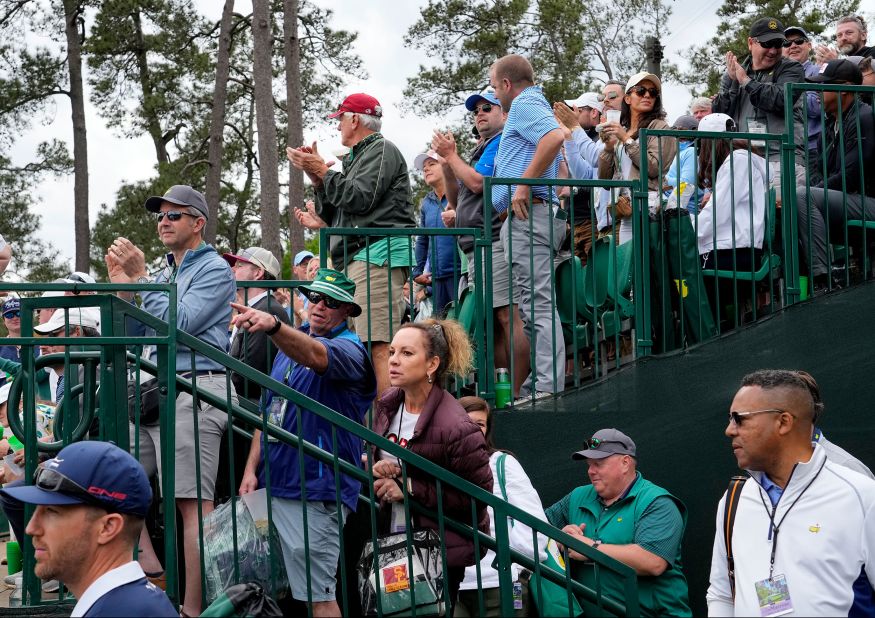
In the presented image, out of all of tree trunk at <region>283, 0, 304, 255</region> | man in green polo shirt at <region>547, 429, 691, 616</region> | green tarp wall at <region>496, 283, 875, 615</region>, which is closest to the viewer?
man in green polo shirt at <region>547, 429, 691, 616</region>

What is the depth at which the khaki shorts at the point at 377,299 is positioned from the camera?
24.4 feet

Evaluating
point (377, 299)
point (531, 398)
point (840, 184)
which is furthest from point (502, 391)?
point (840, 184)

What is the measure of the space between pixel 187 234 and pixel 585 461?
2.64 meters

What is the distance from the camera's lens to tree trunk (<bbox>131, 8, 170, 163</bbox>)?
25734 mm

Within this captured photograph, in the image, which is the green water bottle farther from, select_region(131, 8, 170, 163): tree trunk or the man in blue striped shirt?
select_region(131, 8, 170, 163): tree trunk

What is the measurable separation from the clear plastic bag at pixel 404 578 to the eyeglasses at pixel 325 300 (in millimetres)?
1245

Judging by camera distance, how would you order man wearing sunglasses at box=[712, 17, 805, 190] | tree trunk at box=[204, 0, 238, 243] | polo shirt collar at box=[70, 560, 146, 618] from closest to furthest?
1. polo shirt collar at box=[70, 560, 146, 618]
2. man wearing sunglasses at box=[712, 17, 805, 190]
3. tree trunk at box=[204, 0, 238, 243]

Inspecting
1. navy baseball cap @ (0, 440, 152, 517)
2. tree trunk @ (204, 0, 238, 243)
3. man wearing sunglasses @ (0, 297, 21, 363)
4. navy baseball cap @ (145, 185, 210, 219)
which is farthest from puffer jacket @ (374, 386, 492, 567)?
tree trunk @ (204, 0, 238, 243)

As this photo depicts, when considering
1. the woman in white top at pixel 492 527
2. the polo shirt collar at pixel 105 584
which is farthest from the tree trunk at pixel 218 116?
the polo shirt collar at pixel 105 584

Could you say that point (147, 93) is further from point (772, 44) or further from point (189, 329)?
point (189, 329)

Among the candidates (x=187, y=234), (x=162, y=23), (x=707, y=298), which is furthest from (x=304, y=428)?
(x=162, y=23)

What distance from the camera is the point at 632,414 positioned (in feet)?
23.2

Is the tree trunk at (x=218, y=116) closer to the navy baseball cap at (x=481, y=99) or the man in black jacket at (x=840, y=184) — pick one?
the navy baseball cap at (x=481, y=99)

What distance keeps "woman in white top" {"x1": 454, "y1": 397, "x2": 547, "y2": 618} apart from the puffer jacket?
20cm
